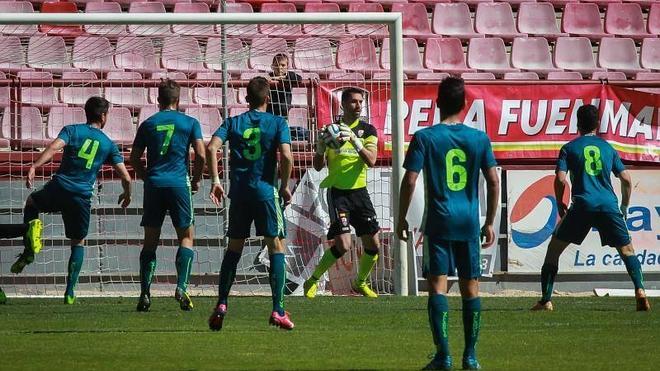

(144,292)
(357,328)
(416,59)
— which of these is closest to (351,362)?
(357,328)

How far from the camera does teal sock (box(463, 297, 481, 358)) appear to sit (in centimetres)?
767

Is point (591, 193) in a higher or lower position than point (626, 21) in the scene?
lower

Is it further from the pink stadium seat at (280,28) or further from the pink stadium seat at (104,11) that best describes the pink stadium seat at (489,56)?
the pink stadium seat at (104,11)

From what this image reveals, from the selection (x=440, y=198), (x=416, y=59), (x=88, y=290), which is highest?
(x=416, y=59)

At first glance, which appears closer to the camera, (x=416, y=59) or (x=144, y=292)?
(x=144, y=292)

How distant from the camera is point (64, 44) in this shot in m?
16.8

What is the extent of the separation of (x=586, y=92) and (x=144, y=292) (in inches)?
270

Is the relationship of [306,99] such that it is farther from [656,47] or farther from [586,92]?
[656,47]

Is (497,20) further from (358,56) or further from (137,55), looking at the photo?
(137,55)

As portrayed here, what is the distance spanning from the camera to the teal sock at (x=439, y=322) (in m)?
7.57

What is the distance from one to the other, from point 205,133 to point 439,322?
8946 mm

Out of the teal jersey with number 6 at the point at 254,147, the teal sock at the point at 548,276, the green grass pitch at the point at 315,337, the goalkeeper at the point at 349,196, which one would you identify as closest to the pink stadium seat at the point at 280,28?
the goalkeeper at the point at 349,196

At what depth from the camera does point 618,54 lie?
19906mm

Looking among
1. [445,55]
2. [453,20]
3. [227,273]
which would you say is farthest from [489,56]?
[227,273]
